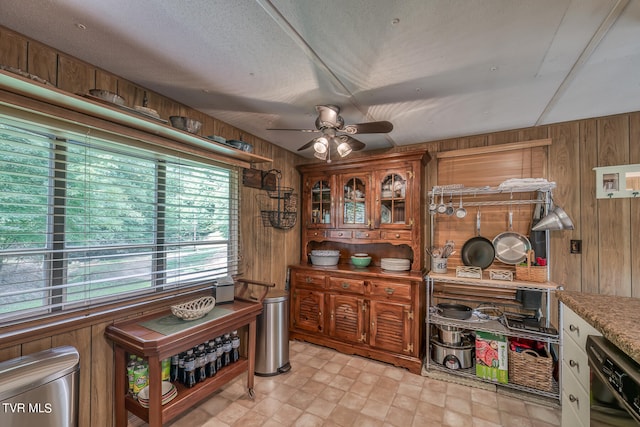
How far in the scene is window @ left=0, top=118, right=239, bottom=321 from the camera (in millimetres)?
1414

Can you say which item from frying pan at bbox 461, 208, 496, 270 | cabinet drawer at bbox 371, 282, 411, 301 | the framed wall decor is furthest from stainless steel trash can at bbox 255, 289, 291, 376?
the framed wall decor

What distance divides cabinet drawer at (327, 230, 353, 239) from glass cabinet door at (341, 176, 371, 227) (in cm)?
10

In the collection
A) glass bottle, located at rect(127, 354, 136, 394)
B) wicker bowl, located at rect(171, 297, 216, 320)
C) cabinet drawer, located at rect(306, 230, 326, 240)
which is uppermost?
cabinet drawer, located at rect(306, 230, 326, 240)

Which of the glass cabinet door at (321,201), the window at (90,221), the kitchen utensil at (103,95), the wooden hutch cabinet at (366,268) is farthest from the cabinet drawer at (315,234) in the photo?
the kitchen utensil at (103,95)

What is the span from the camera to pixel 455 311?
2.67 metres

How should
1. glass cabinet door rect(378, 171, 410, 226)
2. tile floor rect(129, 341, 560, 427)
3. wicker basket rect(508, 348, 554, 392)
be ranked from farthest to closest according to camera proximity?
1. glass cabinet door rect(378, 171, 410, 226)
2. wicker basket rect(508, 348, 554, 392)
3. tile floor rect(129, 341, 560, 427)

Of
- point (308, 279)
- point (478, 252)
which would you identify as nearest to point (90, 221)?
point (308, 279)

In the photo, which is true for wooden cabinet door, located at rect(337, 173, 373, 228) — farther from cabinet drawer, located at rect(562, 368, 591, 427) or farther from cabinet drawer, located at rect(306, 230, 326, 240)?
cabinet drawer, located at rect(562, 368, 591, 427)

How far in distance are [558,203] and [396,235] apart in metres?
1.54

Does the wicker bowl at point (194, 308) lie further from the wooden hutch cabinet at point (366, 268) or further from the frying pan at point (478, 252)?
the frying pan at point (478, 252)

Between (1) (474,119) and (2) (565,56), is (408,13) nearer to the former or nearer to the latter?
(2) (565,56)

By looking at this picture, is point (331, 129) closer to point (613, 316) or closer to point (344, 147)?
point (344, 147)

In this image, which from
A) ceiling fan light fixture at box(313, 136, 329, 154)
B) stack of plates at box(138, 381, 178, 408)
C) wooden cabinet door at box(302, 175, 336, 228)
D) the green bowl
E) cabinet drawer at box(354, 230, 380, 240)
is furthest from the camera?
wooden cabinet door at box(302, 175, 336, 228)

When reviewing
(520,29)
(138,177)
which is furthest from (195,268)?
(520,29)
